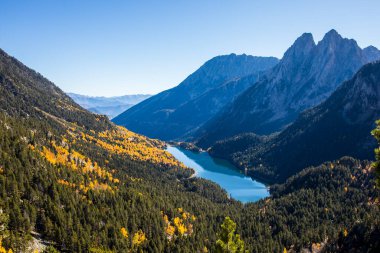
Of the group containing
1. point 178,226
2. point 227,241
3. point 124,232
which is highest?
point 178,226

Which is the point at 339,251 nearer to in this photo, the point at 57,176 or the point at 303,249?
the point at 303,249

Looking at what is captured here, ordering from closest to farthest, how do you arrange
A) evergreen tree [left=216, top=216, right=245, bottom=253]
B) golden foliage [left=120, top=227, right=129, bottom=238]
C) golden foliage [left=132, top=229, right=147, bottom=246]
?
evergreen tree [left=216, top=216, right=245, bottom=253] → golden foliage [left=120, top=227, right=129, bottom=238] → golden foliage [left=132, top=229, right=147, bottom=246]

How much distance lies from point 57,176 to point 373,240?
139 metres

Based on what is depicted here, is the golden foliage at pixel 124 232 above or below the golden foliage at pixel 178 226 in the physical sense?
below

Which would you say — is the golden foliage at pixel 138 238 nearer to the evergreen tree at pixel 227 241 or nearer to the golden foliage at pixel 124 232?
the golden foliage at pixel 124 232

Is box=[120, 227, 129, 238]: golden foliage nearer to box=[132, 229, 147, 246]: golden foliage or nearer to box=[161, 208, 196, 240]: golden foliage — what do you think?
box=[132, 229, 147, 246]: golden foliage

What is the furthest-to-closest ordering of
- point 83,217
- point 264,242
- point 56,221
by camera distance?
1. point 264,242
2. point 83,217
3. point 56,221

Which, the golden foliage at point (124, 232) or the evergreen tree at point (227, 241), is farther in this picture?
the golden foliage at point (124, 232)

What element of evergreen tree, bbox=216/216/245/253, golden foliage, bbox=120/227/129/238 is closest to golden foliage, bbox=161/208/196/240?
golden foliage, bbox=120/227/129/238

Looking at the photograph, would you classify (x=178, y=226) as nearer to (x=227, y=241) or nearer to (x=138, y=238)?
(x=138, y=238)

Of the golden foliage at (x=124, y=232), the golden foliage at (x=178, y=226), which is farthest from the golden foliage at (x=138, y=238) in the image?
the golden foliage at (x=178, y=226)

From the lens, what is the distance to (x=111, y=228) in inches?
5930

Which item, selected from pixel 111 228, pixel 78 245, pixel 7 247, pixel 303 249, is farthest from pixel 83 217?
pixel 303 249

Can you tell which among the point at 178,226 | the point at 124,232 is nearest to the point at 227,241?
the point at 124,232
